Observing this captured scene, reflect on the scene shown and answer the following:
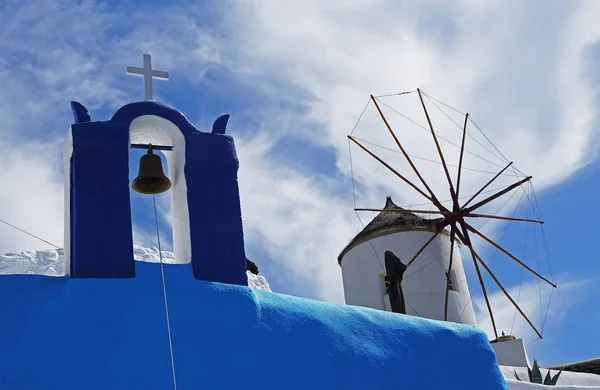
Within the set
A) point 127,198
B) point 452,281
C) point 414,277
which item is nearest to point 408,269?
point 414,277

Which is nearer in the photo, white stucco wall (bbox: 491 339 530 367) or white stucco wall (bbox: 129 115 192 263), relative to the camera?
white stucco wall (bbox: 129 115 192 263)

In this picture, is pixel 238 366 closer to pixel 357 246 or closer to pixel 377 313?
pixel 377 313

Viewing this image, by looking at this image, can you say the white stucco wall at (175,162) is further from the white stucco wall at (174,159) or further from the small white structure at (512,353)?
the small white structure at (512,353)

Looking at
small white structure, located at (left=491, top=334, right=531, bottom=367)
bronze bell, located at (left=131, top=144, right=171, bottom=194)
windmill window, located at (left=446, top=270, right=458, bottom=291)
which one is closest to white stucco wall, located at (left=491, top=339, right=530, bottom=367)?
small white structure, located at (left=491, top=334, right=531, bottom=367)

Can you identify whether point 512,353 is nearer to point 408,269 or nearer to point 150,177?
point 408,269

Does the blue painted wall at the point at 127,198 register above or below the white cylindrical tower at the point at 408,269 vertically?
below

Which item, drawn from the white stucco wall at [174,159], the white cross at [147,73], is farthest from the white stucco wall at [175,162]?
the white cross at [147,73]

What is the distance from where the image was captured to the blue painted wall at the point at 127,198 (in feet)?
11.1

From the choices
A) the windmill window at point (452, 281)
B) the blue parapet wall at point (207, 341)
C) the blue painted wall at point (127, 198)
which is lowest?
the blue parapet wall at point (207, 341)

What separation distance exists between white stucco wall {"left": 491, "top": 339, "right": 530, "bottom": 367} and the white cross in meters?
6.93

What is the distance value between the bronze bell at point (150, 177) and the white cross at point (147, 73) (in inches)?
12.3

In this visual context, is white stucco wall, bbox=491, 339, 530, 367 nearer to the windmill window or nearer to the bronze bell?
the windmill window

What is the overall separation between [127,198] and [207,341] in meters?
0.81

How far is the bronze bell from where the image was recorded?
150 inches
